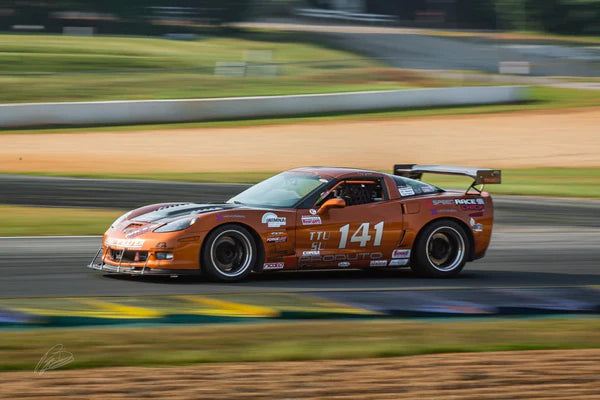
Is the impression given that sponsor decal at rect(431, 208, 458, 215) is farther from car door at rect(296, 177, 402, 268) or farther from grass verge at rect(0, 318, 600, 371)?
grass verge at rect(0, 318, 600, 371)

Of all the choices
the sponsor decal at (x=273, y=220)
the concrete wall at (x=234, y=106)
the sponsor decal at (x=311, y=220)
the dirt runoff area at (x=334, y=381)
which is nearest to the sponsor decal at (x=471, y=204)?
the sponsor decal at (x=311, y=220)

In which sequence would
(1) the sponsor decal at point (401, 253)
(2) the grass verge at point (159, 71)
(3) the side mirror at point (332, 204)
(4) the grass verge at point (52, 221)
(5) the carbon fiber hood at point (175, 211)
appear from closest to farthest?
(5) the carbon fiber hood at point (175, 211) → (3) the side mirror at point (332, 204) → (1) the sponsor decal at point (401, 253) → (4) the grass verge at point (52, 221) → (2) the grass verge at point (159, 71)

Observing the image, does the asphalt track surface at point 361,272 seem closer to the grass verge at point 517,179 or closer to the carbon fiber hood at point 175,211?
the carbon fiber hood at point 175,211

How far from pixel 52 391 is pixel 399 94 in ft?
99.0

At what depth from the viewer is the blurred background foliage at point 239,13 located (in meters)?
54.0

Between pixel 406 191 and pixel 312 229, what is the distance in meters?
1.33

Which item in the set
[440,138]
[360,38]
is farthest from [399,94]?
[360,38]

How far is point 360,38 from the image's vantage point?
187 ft

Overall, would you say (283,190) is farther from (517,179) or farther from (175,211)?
(517,179)

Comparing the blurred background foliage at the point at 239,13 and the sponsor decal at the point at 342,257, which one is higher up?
the blurred background foliage at the point at 239,13

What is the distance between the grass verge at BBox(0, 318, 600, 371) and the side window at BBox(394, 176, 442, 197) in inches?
112

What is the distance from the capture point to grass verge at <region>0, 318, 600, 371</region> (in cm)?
608

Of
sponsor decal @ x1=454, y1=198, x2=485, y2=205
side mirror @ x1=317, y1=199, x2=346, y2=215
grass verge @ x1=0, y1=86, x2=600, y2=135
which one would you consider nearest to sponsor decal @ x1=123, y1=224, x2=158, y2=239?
side mirror @ x1=317, y1=199, x2=346, y2=215

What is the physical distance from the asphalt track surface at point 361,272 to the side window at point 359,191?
85cm
